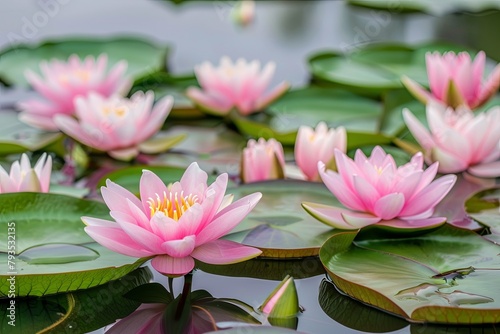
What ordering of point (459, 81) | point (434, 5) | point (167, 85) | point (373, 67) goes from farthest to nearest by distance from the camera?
1. point (434, 5)
2. point (373, 67)
3. point (167, 85)
4. point (459, 81)

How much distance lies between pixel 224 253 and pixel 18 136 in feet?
3.29

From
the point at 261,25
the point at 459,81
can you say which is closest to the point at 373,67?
the point at 459,81

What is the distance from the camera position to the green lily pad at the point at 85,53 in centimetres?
250

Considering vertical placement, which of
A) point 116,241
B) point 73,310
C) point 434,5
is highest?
point 434,5

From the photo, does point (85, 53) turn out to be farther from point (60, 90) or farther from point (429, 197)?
point (429, 197)

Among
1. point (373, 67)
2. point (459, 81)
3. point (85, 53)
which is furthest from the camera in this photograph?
point (85, 53)

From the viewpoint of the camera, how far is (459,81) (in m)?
1.92

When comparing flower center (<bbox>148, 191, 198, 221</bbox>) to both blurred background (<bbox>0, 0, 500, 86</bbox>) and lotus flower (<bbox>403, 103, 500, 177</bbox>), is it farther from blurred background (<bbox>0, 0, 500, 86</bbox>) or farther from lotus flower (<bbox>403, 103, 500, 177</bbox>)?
blurred background (<bbox>0, 0, 500, 86</bbox>)

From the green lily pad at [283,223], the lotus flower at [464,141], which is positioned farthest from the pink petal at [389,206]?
the lotus flower at [464,141]

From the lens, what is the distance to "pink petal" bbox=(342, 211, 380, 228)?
1.35 meters

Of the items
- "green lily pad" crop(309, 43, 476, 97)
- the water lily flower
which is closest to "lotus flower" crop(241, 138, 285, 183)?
"green lily pad" crop(309, 43, 476, 97)

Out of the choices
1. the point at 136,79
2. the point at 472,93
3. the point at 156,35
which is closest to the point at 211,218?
the point at 472,93

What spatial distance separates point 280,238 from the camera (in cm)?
138

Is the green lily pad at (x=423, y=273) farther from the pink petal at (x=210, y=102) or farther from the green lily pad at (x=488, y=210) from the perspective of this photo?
the pink petal at (x=210, y=102)
